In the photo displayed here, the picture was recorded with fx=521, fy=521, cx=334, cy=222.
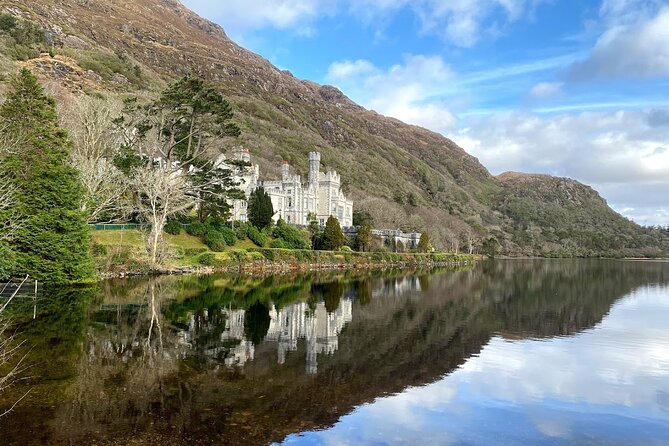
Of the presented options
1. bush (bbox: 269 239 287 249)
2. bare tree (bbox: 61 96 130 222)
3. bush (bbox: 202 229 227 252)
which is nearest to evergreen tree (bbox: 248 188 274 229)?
bush (bbox: 269 239 287 249)

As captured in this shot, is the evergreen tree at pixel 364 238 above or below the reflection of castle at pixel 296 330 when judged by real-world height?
above

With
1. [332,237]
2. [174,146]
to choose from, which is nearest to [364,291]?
[174,146]

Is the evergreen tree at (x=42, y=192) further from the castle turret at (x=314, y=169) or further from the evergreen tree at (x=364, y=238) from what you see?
the castle turret at (x=314, y=169)

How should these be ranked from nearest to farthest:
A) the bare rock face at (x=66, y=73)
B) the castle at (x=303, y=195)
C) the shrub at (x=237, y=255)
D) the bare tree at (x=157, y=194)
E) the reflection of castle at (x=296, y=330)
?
the reflection of castle at (x=296, y=330) → the bare tree at (x=157, y=194) → the shrub at (x=237, y=255) → the castle at (x=303, y=195) → the bare rock face at (x=66, y=73)

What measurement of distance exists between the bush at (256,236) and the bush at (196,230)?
7.03 meters

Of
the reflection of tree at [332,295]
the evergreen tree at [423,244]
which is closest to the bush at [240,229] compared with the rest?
the reflection of tree at [332,295]

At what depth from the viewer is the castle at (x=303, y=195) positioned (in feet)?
265

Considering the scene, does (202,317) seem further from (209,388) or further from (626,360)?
(626,360)

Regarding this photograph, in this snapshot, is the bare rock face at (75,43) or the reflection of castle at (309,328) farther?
the bare rock face at (75,43)

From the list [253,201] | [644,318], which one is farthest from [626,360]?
[253,201]

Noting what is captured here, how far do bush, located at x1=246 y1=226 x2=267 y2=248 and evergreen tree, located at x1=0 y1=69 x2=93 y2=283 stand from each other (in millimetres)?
27362

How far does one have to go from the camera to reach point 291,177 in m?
85.2

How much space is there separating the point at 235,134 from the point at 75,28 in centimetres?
15133

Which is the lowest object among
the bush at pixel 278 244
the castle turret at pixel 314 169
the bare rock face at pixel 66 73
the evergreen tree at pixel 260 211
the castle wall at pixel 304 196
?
the bush at pixel 278 244
